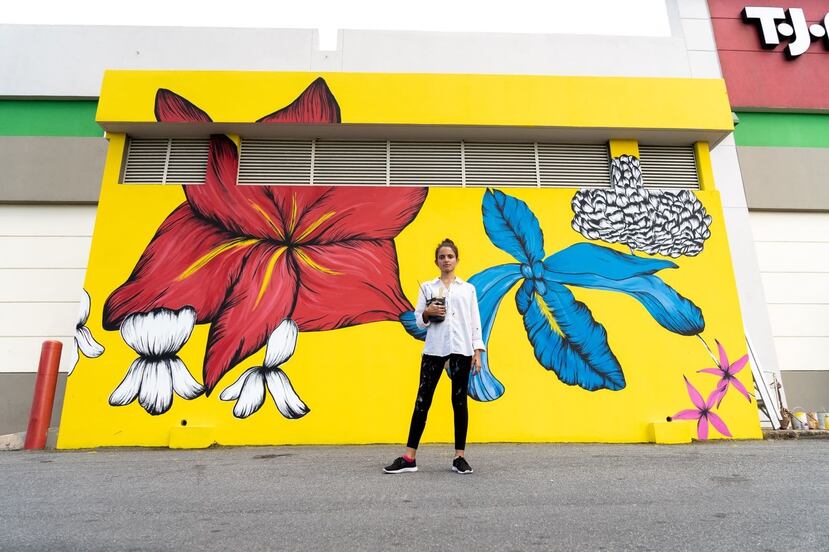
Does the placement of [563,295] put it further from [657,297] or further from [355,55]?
[355,55]

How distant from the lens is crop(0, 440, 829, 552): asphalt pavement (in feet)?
6.40

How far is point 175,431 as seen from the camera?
491 cm

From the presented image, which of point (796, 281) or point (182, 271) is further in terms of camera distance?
point (796, 281)

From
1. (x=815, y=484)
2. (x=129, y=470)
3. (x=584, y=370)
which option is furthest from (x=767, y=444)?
(x=129, y=470)

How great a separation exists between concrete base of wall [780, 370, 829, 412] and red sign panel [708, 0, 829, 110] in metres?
4.60

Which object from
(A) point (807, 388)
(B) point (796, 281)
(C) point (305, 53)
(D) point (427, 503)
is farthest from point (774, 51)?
(D) point (427, 503)

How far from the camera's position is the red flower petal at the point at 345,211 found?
578cm

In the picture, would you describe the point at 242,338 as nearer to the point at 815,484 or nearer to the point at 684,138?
the point at 815,484

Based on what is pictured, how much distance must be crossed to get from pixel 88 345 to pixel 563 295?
5507mm

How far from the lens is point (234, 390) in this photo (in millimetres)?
5191

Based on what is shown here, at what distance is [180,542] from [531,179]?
18.1 feet

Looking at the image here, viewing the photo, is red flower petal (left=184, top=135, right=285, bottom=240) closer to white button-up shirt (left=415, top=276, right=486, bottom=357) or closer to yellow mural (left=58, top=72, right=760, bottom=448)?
yellow mural (left=58, top=72, right=760, bottom=448)

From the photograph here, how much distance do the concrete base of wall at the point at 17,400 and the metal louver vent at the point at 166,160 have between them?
3322 mm

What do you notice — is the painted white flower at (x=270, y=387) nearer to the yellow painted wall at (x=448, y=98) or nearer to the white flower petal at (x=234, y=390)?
the white flower petal at (x=234, y=390)
